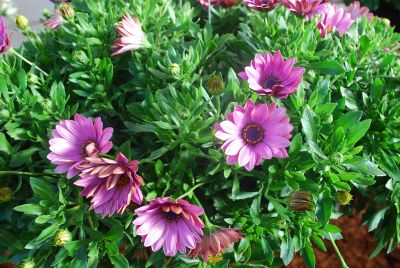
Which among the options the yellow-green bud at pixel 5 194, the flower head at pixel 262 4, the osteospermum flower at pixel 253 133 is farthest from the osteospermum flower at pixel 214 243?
Result: the flower head at pixel 262 4

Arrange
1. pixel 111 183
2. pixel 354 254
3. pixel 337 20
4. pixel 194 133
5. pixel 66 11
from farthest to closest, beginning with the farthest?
pixel 354 254 → pixel 337 20 → pixel 66 11 → pixel 194 133 → pixel 111 183

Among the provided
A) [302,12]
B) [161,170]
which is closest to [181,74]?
[161,170]

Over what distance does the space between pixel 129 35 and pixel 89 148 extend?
0.31 m

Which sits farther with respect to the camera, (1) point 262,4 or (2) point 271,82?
(1) point 262,4

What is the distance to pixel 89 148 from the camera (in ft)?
2.60

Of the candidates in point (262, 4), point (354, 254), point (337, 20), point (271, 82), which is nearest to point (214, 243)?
point (271, 82)

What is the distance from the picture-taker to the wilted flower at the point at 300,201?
83 cm

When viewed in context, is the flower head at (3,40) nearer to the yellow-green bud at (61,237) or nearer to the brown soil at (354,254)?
the yellow-green bud at (61,237)

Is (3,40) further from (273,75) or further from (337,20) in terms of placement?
(337,20)

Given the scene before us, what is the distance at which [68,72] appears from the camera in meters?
1.12

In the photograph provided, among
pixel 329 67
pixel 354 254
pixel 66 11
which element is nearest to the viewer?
pixel 329 67

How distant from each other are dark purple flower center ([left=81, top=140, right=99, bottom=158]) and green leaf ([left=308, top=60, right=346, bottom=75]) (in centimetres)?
48

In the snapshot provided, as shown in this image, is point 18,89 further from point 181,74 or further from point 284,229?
point 284,229

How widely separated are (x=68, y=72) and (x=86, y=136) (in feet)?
1.06
